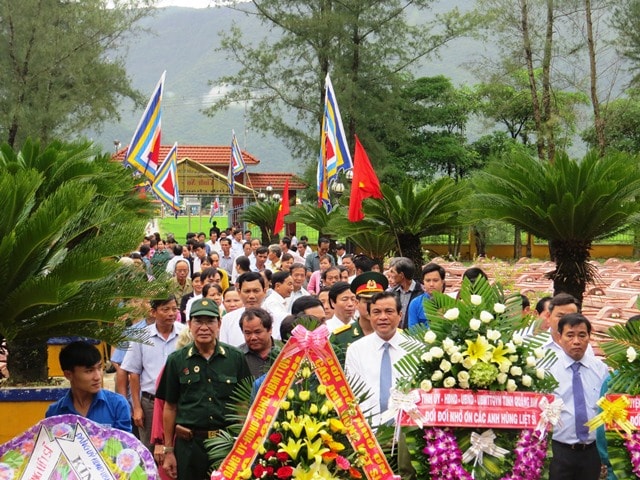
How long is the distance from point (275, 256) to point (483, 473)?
1170 centimetres

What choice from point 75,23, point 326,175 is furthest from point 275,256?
point 75,23

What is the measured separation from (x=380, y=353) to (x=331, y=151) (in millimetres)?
12982

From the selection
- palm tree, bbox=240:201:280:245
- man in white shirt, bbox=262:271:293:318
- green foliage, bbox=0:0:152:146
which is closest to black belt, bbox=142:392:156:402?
man in white shirt, bbox=262:271:293:318

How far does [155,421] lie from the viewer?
754 centimetres

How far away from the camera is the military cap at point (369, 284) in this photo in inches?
337

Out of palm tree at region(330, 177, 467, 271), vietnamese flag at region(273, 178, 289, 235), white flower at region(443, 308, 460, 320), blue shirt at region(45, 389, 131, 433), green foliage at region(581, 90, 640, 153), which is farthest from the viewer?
green foliage at region(581, 90, 640, 153)

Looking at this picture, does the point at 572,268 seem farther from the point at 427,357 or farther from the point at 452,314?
the point at 427,357

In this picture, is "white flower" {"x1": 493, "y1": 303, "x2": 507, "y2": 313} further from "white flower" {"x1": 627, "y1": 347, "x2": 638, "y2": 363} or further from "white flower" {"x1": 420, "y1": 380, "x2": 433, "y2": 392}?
"white flower" {"x1": 627, "y1": 347, "x2": 638, "y2": 363}

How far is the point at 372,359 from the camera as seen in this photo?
6.88m

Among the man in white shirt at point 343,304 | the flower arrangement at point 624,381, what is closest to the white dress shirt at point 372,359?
the flower arrangement at point 624,381

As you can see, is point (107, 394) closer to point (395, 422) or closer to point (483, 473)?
point (395, 422)

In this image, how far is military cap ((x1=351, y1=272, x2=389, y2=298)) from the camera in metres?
8.55

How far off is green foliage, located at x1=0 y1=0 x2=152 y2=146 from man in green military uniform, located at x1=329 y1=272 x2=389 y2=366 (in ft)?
83.8

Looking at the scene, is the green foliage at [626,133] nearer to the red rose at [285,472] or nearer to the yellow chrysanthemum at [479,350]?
the yellow chrysanthemum at [479,350]
